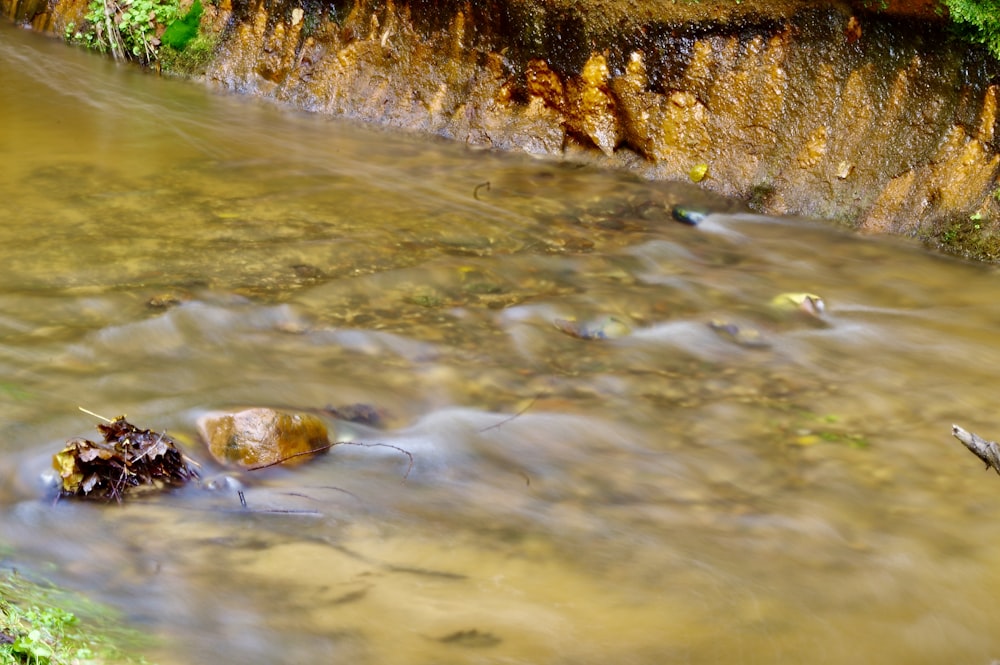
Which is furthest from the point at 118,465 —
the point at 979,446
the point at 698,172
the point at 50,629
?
the point at 698,172

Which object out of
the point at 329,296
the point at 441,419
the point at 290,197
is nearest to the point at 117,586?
the point at 441,419

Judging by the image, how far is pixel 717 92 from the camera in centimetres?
710

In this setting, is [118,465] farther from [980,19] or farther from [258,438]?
[980,19]

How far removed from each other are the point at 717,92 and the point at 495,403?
383cm

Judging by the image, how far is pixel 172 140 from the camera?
762 cm

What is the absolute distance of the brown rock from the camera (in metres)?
3.58

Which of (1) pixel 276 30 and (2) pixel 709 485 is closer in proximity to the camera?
(2) pixel 709 485

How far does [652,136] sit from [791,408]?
339cm

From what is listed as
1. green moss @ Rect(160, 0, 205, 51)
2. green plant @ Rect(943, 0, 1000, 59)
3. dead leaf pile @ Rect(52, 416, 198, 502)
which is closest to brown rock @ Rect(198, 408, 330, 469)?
dead leaf pile @ Rect(52, 416, 198, 502)

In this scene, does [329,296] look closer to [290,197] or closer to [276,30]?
[290,197]

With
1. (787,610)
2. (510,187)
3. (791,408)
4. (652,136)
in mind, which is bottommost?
(787,610)

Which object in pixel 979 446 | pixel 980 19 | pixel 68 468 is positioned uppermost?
pixel 980 19

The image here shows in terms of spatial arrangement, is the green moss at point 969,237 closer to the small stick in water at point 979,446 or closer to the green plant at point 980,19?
the green plant at point 980,19

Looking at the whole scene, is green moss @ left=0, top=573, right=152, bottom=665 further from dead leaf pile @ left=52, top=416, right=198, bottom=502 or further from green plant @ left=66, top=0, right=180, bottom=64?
green plant @ left=66, top=0, right=180, bottom=64
